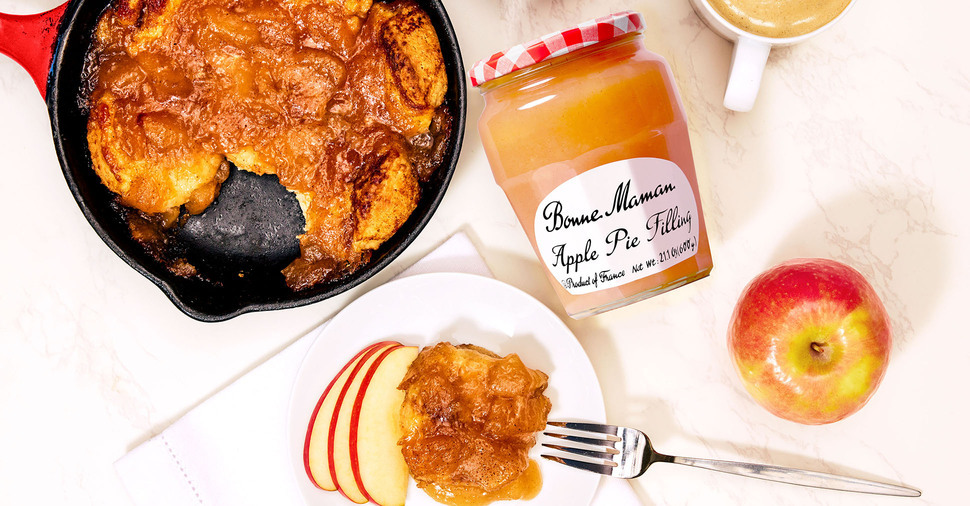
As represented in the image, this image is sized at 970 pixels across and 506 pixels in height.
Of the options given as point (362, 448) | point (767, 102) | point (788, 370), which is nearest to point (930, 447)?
point (788, 370)

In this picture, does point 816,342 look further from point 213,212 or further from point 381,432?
point 213,212

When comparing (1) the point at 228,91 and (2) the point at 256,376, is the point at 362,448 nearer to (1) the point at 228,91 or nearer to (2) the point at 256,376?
(2) the point at 256,376

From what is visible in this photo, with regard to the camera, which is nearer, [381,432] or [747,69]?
[747,69]

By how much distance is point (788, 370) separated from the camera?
1.36 metres

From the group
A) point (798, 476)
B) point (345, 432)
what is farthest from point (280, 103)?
point (798, 476)

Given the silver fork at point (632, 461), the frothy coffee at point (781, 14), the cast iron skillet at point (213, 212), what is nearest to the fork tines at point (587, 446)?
→ the silver fork at point (632, 461)

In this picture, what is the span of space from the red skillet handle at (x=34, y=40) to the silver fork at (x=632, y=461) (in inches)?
51.6

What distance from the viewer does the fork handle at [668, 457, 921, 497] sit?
58.1 inches

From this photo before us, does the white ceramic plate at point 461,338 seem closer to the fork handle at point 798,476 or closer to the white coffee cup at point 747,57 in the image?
the fork handle at point 798,476

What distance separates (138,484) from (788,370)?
1.54 meters

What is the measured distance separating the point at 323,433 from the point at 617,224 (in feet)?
2.81

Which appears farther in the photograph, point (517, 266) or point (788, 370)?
point (517, 266)

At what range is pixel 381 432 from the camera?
152 cm

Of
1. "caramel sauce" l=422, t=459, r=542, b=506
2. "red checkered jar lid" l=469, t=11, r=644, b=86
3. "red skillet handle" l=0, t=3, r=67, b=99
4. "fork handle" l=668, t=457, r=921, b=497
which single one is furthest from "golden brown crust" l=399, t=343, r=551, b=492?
"red skillet handle" l=0, t=3, r=67, b=99
